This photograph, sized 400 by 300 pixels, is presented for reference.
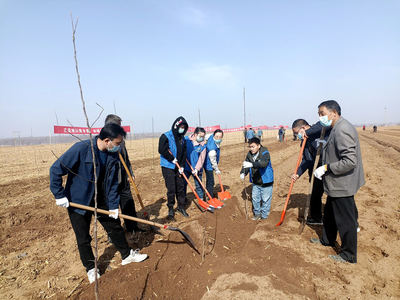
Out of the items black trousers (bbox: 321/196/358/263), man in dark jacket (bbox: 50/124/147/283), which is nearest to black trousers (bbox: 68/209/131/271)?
man in dark jacket (bbox: 50/124/147/283)

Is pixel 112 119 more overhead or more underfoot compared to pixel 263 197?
more overhead

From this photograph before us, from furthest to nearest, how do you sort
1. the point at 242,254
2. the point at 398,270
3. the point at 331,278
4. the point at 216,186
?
the point at 216,186
the point at 242,254
the point at 398,270
the point at 331,278

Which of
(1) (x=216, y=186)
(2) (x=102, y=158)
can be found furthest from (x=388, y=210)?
(2) (x=102, y=158)

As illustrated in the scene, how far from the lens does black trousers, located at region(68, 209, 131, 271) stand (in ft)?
9.08

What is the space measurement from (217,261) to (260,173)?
191cm

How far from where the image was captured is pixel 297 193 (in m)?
6.34

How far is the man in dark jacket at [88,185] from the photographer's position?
2.60m

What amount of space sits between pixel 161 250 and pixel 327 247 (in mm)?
2600

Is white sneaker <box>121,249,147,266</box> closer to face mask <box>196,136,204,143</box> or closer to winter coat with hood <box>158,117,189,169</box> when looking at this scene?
winter coat with hood <box>158,117,189,169</box>

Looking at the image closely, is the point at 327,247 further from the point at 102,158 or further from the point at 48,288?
the point at 48,288

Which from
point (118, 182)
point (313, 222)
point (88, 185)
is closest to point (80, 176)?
point (88, 185)

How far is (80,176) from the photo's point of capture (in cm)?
268

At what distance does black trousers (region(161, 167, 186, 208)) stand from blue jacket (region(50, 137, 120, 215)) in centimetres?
169

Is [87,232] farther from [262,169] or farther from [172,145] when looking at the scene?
[262,169]
